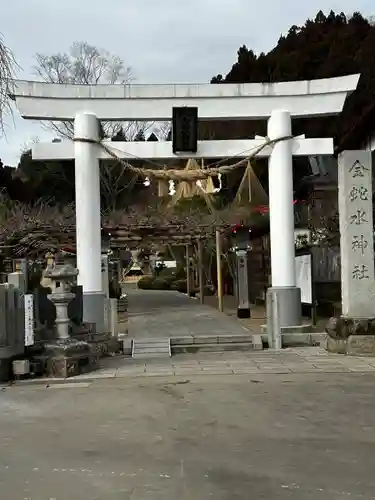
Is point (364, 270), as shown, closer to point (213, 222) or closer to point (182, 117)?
point (182, 117)

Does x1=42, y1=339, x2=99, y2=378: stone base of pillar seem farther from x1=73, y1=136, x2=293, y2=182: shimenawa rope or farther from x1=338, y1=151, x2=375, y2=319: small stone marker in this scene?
x1=73, y1=136, x2=293, y2=182: shimenawa rope

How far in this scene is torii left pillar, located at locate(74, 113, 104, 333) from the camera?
50.5 feet

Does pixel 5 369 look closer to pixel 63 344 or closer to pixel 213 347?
pixel 63 344

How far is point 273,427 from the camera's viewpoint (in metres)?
6.88

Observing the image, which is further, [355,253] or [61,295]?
[355,253]

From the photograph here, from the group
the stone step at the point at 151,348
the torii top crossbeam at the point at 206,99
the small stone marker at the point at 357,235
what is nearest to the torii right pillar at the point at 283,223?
the torii top crossbeam at the point at 206,99

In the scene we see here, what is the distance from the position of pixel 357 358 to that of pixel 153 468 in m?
7.71

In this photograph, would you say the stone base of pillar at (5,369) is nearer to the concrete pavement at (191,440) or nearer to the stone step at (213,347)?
the concrete pavement at (191,440)

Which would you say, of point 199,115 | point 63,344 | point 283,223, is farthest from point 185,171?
point 63,344

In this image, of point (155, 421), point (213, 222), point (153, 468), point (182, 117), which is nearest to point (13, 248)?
point (213, 222)

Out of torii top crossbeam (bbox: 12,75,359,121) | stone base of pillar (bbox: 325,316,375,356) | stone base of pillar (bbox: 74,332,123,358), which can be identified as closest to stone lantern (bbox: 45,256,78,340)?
stone base of pillar (bbox: 74,332,123,358)

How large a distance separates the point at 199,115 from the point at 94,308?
5.66 metres

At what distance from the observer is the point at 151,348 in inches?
551

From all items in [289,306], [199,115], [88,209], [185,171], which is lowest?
[289,306]
